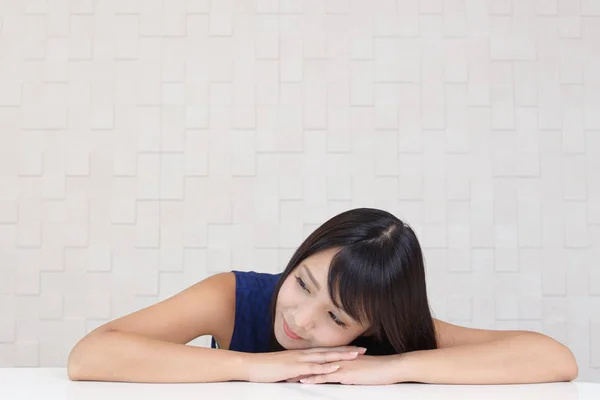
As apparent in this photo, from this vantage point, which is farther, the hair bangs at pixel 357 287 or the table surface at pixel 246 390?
the hair bangs at pixel 357 287

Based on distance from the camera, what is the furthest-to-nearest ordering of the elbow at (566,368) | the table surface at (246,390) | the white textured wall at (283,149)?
1. the white textured wall at (283,149)
2. the elbow at (566,368)
3. the table surface at (246,390)

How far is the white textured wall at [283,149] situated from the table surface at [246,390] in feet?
3.14

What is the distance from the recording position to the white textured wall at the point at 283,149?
1995 mm

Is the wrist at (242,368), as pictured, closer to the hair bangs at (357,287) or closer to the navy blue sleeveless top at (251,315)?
the hair bangs at (357,287)

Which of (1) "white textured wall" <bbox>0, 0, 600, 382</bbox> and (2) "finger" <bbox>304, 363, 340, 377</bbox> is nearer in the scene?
(2) "finger" <bbox>304, 363, 340, 377</bbox>

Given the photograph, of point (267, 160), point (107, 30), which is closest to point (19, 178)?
point (107, 30)

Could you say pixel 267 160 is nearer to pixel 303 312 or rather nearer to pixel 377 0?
pixel 377 0

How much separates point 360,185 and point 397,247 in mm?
825

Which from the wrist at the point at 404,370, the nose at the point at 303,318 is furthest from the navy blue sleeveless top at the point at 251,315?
the wrist at the point at 404,370

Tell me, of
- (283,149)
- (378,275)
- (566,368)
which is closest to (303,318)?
(378,275)

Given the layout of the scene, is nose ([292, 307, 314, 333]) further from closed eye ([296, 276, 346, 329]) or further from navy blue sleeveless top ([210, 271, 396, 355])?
navy blue sleeveless top ([210, 271, 396, 355])

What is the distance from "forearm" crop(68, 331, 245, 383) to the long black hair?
21 cm

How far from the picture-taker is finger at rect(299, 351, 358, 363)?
3.51 ft

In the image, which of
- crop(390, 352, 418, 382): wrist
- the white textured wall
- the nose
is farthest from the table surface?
the white textured wall
